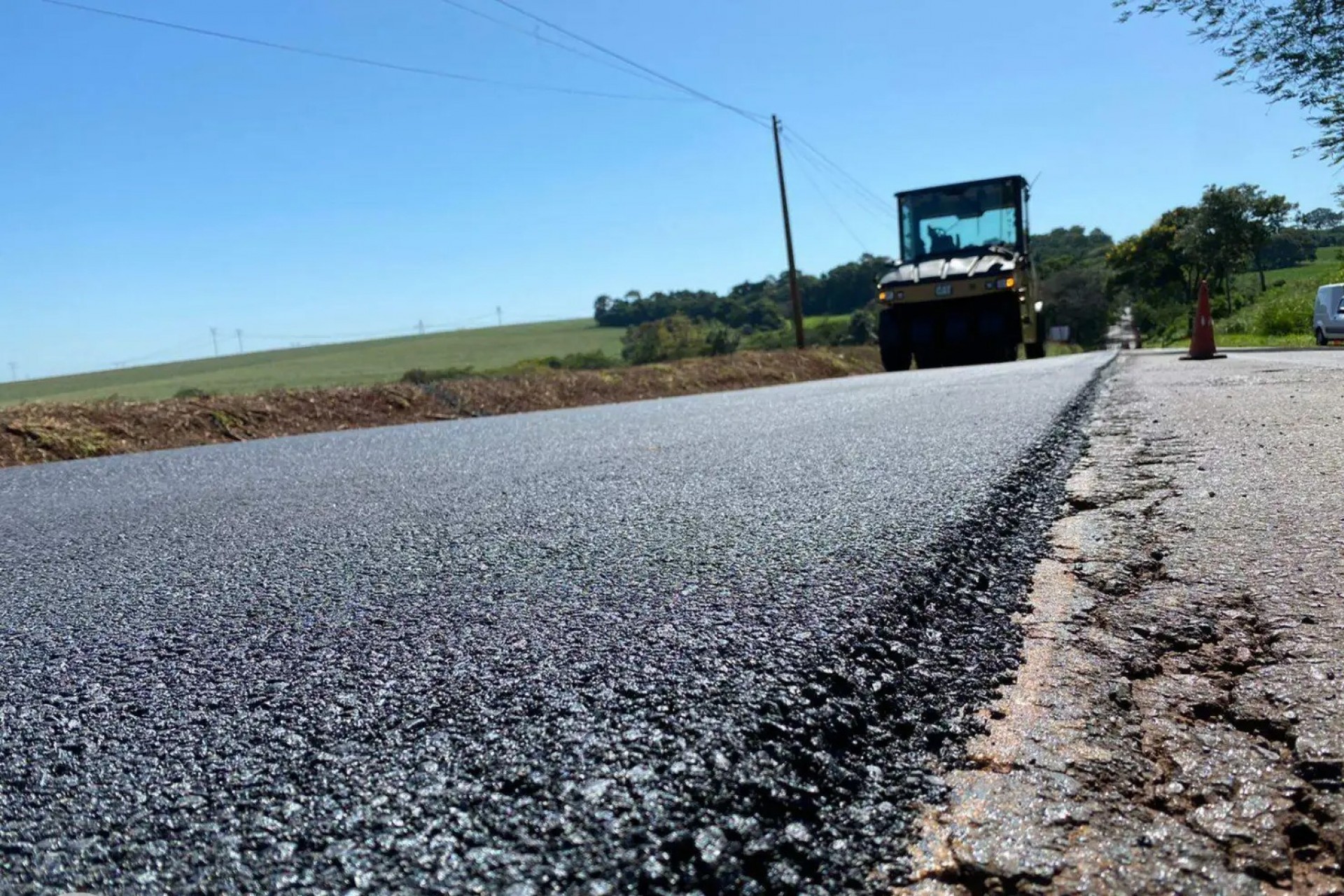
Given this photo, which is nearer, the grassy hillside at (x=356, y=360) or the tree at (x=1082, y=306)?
the grassy hillside at (x=356, y=360)

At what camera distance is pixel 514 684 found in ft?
4.36

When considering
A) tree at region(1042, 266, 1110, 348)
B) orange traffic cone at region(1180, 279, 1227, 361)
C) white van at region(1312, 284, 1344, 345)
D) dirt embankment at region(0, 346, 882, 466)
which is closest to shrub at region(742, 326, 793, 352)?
dirt embankment at region(0, 346, 882, 466)

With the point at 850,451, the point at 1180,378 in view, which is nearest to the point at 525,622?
the point at 850,451

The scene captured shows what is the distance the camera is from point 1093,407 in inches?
227

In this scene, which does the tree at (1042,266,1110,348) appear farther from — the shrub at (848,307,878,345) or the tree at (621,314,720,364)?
the tree at (621,314,720,364)

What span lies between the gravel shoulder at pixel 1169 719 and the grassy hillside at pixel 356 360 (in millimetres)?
20870

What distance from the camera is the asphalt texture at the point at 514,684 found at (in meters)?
0.91

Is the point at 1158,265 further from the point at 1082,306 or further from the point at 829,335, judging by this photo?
the point at 829,335

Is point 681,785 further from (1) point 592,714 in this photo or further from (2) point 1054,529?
(2) point 1054,529

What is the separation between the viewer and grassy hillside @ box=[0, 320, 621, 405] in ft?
85.4

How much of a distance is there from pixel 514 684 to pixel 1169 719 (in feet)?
2.89

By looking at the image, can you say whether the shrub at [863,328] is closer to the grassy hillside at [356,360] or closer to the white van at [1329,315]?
the grassy hillside at [356,360]

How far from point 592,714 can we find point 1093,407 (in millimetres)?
5319

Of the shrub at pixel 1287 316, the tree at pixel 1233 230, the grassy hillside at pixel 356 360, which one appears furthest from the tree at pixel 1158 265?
the grassy hillside at pixel 356 360
